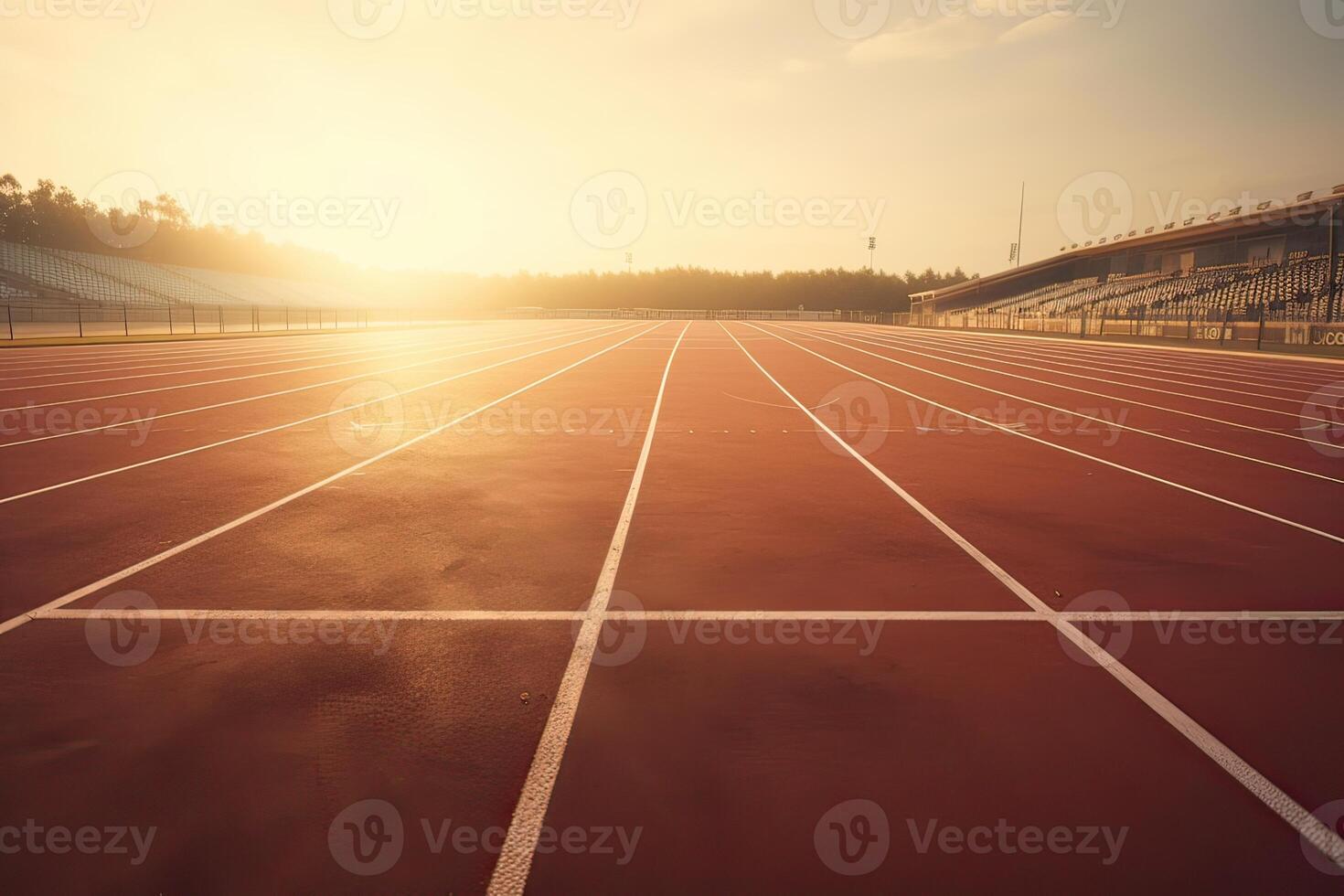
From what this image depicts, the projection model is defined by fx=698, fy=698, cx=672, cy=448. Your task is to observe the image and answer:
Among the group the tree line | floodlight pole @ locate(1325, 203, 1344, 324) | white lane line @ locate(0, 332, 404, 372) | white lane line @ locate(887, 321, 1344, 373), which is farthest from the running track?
the tree line

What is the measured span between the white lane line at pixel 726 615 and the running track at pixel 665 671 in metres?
0.03

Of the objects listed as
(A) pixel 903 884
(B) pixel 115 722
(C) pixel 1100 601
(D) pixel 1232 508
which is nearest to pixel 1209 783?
(A) pixel 903 884

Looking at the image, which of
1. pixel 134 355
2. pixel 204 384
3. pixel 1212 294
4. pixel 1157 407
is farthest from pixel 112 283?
pixel 1212 294

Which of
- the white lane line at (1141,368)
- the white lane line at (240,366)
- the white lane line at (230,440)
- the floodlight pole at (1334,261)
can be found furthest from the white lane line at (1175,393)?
the white lane line at (240,366)

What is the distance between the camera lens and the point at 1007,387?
1711cm

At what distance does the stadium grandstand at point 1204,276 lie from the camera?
37.0 metres

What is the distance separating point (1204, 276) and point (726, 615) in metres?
59.4

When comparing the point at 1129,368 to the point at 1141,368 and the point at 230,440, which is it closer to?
the point at 1141,368

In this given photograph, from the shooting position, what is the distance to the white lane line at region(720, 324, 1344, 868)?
2527 millimetres

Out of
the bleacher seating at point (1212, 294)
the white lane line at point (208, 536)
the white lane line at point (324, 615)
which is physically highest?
the bleacher seating at point (1212, 294)

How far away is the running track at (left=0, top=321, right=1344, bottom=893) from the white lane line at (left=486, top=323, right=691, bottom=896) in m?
0.02

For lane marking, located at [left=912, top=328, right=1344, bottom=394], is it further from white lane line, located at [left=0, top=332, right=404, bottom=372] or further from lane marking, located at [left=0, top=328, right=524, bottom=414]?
white lane line, located at [left=0, top=332, right=404, bottom=372]

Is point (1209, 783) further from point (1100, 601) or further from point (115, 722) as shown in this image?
point (115, 722)

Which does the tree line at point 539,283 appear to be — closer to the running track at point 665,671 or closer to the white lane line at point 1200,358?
the white lane line at point 1200,358
